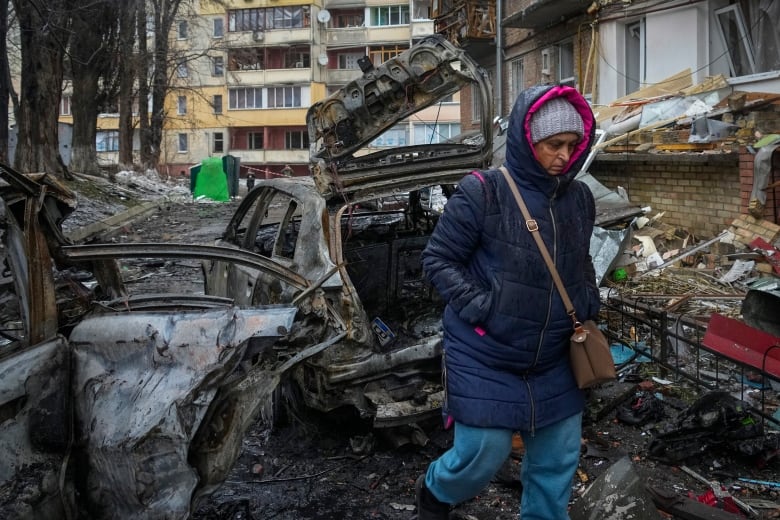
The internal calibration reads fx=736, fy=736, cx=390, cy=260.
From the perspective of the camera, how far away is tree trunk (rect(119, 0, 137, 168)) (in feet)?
83.5

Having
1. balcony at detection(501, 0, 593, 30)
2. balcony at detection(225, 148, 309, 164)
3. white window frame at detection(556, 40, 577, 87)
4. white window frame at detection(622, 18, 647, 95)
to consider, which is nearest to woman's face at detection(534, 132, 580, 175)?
white window frame at detection(622, 18, 647, 95)

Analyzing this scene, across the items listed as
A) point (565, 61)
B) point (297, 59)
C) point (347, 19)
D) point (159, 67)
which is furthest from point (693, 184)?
point (347, 19)

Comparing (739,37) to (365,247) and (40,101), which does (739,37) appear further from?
(40,101)

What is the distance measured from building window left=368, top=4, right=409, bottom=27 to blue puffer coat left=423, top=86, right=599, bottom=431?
2080 inches

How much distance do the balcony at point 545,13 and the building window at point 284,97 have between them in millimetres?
36108

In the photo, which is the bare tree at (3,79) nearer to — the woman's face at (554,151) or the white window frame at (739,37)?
the white window frame at (739,37)

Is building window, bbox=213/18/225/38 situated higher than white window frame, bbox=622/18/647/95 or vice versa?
building window, bbox=213/18/225/38

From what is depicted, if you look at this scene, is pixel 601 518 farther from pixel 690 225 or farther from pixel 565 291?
pixel 690 225

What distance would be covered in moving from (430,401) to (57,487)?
2.20 meters

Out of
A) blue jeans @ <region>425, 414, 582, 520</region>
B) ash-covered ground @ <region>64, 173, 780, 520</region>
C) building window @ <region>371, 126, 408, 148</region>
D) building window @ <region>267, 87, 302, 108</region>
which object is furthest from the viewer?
building window @ <region>267, 87, 302, 108</region>

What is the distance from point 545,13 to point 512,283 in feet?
52.0

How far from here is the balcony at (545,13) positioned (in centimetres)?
1608

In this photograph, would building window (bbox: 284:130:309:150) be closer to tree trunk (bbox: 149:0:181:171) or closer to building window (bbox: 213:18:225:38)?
building window (bbox: 213:18:225:38)

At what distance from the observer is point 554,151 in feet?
8.68
